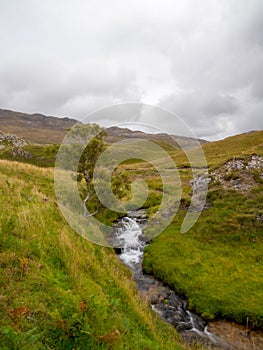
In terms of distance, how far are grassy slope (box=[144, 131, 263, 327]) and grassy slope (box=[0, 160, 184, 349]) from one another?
3.83m

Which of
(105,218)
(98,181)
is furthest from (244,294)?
(105,218)

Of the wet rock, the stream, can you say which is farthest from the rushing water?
the wet rock

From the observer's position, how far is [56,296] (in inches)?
266

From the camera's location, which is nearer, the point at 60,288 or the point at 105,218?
the point at 60,288

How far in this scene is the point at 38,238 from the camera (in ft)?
30.7

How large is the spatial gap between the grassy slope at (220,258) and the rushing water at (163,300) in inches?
23.3

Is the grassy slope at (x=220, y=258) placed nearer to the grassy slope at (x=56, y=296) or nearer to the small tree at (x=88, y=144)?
the grassy slope at (x=56, y=296)

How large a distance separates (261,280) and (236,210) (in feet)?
25.4

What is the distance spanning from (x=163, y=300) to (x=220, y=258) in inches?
213

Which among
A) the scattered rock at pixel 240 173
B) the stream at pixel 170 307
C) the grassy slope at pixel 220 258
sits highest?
the scattered rock at pixel 240 173

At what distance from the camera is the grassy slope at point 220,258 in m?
13.0

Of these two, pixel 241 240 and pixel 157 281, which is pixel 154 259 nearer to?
pixel 157 281

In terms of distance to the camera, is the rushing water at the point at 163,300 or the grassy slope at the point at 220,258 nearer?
the rushing water at the point at 163,300

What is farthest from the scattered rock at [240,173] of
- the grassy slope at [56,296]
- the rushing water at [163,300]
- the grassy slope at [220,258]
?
the grassy slope at [56,296]
